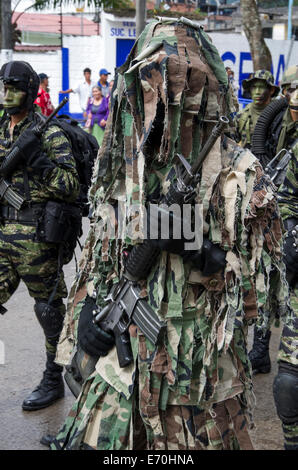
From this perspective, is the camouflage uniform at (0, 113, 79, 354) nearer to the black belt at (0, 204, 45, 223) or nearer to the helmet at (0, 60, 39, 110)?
the black belt at (0, 204, 45, 223)

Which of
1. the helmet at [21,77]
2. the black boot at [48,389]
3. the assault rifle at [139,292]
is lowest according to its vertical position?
the black boot at [48,389]

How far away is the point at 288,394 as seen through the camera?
123 inches

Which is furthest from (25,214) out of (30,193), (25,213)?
(30,193)

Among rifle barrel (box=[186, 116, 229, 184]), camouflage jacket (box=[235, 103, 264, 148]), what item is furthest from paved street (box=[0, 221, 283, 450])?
camouflage jacket (box=[235, 103, 264, 148])

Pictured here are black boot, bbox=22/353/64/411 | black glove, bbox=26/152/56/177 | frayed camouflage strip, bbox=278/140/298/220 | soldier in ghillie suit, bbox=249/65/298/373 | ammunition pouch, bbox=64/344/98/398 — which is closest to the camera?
ammunition pouch, bbox=64/344/98/398

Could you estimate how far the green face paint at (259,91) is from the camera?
21.6 feet

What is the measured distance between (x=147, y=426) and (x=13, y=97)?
226cm

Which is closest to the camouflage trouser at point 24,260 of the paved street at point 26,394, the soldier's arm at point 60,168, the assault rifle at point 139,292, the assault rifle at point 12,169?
the assault rifle at point 12,169

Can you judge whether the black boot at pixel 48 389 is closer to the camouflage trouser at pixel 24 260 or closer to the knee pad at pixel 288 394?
the camouflage trouser at pixel 24 260

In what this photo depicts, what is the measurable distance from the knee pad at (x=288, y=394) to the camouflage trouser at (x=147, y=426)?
629 millimetres

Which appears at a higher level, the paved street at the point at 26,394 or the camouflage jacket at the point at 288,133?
the camouflage jacket at the point at 288,133

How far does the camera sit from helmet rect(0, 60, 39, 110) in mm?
3977

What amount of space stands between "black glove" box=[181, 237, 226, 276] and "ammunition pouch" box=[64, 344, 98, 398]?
60 centimetres
